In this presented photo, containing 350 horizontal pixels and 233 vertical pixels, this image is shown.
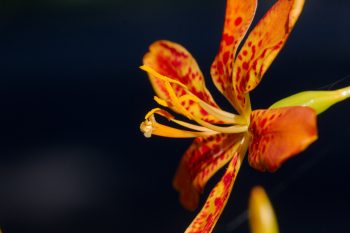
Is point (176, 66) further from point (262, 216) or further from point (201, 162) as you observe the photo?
point (262, 216)

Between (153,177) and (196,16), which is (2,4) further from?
(153,177)

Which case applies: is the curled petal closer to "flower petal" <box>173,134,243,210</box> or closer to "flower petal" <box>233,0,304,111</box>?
"flower petal" <box>233,0,304,111</box>

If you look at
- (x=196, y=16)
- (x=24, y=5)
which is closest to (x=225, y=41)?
(x=196, y=16)

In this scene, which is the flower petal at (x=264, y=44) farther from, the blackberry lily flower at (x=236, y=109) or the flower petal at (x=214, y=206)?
the flower petal at (x=214, y=206)

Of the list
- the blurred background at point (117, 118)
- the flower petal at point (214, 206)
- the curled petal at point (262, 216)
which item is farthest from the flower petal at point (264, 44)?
the blurred background at point (117, 118)

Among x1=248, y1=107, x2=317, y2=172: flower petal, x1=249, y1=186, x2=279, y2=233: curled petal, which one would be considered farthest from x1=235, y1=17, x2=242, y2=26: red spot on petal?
x1=249, y1=186, x2=279, y2=233: curled petal

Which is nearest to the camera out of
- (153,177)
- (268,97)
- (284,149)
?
(284,149)
